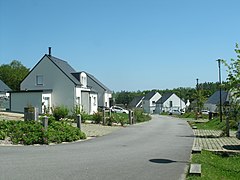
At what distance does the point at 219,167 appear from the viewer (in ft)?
31.7

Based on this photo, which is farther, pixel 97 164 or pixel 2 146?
pixel 2 146

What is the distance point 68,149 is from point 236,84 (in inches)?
341

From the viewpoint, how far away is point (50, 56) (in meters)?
41.8

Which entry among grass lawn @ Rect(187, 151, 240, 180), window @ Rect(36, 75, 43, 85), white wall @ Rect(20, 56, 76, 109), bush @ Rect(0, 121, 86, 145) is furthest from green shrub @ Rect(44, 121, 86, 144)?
window @ Rect(36, 75, 43, 85)

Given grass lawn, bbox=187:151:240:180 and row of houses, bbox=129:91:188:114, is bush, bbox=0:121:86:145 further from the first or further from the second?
row of houses, bbox=129:91:188:114

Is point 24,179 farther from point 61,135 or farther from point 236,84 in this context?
point 236,84

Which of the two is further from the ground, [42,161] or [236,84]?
[236,84]

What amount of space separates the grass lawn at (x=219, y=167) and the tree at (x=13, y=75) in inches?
3008

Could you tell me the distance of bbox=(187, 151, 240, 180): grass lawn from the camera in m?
8.32

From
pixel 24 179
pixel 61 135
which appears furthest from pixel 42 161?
pixel 61 135

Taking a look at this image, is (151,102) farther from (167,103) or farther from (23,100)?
(23,100)

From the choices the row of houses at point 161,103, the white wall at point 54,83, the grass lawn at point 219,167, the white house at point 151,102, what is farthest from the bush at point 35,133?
the white house at point 151,102

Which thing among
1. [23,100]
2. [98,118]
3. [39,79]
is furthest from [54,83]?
[98,118]

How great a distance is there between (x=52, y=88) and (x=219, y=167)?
33110 millimetres
